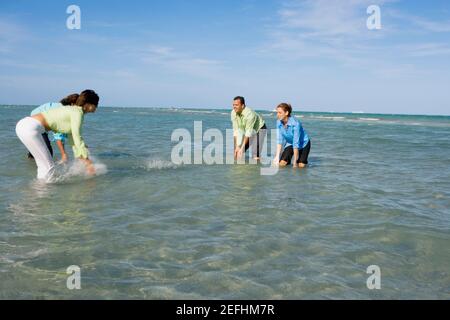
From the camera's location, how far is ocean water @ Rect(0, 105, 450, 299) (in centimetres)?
314

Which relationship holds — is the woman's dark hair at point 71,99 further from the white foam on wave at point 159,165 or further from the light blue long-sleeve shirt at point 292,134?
the light blue long-sleeve shirt at point 292,134

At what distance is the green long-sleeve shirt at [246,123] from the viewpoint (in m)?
10.1

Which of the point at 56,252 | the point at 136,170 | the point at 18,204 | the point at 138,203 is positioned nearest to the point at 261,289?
the point at 56,252

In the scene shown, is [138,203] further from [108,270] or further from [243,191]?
[108,270]

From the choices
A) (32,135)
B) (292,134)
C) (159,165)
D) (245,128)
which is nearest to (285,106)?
(292,134)

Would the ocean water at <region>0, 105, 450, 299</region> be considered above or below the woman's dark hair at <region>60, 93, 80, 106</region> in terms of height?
below

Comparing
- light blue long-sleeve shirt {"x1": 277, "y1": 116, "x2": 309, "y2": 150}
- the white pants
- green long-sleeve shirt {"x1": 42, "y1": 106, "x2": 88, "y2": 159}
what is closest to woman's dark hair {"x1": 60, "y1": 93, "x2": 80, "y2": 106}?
green long-sleeve shirt {"x1": 42, "y1": 106, "x2": 88, "y2": 159}

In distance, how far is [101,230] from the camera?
14.2ft

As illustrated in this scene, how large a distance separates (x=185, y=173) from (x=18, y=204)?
3.51m

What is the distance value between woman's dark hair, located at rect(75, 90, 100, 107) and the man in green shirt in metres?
4.10

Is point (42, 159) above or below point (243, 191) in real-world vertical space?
above

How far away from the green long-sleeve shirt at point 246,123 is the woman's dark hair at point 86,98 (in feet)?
14.5

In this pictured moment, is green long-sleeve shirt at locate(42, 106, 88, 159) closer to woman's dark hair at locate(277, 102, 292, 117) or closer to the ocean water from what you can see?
the ocean water

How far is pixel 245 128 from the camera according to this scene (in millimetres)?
10258
